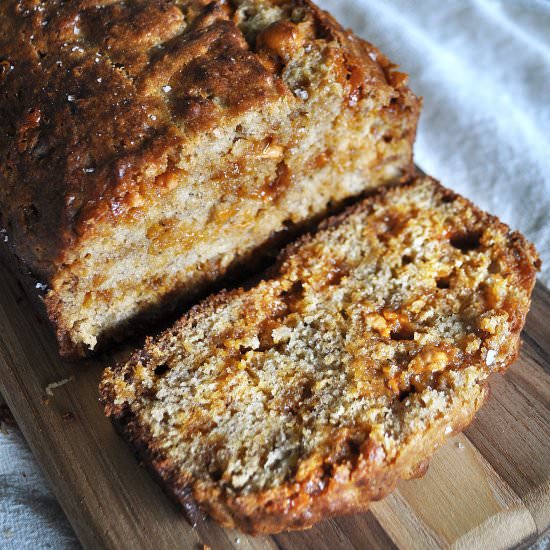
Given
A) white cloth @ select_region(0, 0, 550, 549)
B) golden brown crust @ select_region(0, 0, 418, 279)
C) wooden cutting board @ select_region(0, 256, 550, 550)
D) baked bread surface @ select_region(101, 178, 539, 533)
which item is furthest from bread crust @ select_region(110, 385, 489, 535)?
white cloth @ select_region(0, 0, 550, 549)

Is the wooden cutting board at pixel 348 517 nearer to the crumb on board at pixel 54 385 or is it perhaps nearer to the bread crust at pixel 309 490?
the crumb on board at pixel 54 385

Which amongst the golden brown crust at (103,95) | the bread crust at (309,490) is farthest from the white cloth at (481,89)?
the bread crust at (309,490)

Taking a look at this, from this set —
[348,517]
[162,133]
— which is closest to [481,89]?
[162,133]

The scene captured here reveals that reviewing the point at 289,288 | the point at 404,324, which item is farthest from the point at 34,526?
the point at 404,324

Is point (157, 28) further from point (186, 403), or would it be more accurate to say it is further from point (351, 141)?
point (186, 403)

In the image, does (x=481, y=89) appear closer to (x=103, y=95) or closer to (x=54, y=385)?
(x=103, y=95)

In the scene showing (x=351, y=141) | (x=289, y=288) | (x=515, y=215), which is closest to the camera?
(x=289, y=288)

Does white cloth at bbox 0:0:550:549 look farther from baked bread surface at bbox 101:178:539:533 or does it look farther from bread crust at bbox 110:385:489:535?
bread crust at bbox 110:385:489:535
